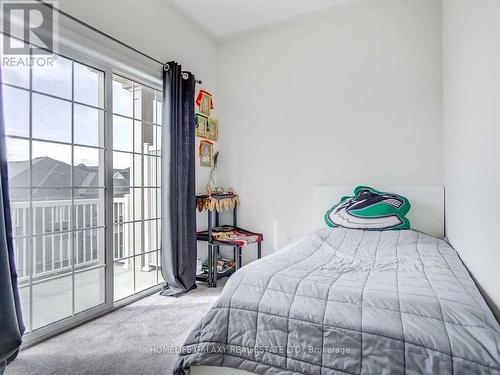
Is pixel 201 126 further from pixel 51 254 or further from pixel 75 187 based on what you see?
pixel 51 254

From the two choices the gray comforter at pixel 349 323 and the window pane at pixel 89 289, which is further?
the window pane at pixel 89 289

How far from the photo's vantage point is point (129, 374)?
1.58 metres

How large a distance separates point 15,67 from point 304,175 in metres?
2.58

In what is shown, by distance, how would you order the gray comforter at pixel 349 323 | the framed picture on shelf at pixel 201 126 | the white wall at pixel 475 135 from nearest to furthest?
the gray comforter at pixel 349 323 → the white wall at pixel 475 135 → the framed picture on shelf at pixel 201 126

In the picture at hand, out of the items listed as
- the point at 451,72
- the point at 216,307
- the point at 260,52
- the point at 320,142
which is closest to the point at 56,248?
the point at 216,307

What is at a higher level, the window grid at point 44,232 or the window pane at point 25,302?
the window grid at point 44,232

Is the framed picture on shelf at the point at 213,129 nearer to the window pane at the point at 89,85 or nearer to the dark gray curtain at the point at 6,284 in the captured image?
the window pane at the point at 89,85

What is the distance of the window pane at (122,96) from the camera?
99.8 inches

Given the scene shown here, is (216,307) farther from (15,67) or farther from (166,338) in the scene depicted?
(15,67)

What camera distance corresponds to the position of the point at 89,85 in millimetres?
2312

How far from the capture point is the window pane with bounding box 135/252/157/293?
9.14 feet

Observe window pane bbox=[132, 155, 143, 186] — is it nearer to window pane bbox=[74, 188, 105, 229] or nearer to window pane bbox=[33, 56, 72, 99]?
window pane bbox=[74, 188, 105, 229]

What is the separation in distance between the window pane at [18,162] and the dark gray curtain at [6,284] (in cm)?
29

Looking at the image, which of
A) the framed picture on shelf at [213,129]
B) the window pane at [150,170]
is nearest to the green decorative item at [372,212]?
the framed picture on shelf at [213,129]
